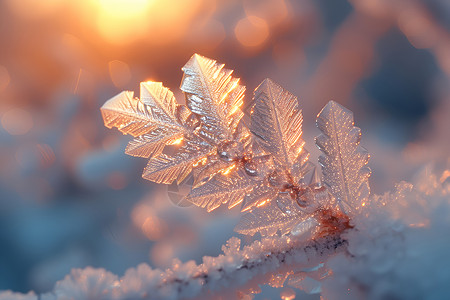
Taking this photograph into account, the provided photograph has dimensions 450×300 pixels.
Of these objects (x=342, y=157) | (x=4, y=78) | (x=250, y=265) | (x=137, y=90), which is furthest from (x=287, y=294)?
(x=4, y=78)

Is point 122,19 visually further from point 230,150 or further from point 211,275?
point 211,275

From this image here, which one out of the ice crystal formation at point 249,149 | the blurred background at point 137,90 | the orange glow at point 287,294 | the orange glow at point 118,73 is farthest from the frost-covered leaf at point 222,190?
the orange glow at point 118,73

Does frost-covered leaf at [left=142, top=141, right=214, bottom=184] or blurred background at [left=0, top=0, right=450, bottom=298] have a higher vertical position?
blurred background at [left=0, top=0, right=450, bottom=298]

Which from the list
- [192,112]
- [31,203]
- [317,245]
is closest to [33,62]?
[31,203]

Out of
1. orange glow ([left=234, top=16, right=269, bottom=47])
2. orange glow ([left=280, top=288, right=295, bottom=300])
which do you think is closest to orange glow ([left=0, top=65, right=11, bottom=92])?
orange glow ([left=234, top=16, right=269, bottom=47])

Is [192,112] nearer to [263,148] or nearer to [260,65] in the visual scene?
[263,148]

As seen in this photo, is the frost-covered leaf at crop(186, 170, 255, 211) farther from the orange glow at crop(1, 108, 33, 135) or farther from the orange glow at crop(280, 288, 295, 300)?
the orange glow at crop(1, 108, 33, 135)

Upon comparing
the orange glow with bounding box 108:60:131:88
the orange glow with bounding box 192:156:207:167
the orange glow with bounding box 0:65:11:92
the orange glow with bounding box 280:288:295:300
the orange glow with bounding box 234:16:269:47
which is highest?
the orange glow with bounding box 234:16:269:47
